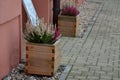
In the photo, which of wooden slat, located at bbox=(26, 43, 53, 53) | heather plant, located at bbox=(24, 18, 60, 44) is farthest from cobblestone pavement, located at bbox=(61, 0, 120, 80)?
heather plant, located at bbox=(24, 18, 60, 44)

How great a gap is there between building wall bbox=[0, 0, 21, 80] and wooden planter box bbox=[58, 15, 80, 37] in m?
2.91

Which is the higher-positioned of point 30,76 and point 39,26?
point 39,26

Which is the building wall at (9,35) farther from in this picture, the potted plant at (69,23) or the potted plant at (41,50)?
the potted plant at (69,23)

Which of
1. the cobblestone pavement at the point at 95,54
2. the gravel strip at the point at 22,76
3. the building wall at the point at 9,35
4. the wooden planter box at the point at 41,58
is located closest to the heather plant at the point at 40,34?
the wooden planter box at the point at 41,58

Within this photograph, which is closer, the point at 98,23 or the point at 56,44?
the point at 56,44

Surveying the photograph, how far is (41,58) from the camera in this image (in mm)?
6316

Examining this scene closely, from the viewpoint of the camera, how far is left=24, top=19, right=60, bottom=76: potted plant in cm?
630

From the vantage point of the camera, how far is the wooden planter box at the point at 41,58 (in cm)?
630

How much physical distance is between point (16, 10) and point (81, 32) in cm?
405

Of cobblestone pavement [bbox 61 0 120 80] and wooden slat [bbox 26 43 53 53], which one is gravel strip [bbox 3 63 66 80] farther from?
wooden slat [bbox 26 43 53 53]

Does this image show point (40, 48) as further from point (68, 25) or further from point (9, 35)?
point (68, 25)

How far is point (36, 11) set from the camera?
9.83m

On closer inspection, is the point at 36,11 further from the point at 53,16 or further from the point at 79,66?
the point at 79,66

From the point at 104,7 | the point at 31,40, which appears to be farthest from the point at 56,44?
the point at 104,7
